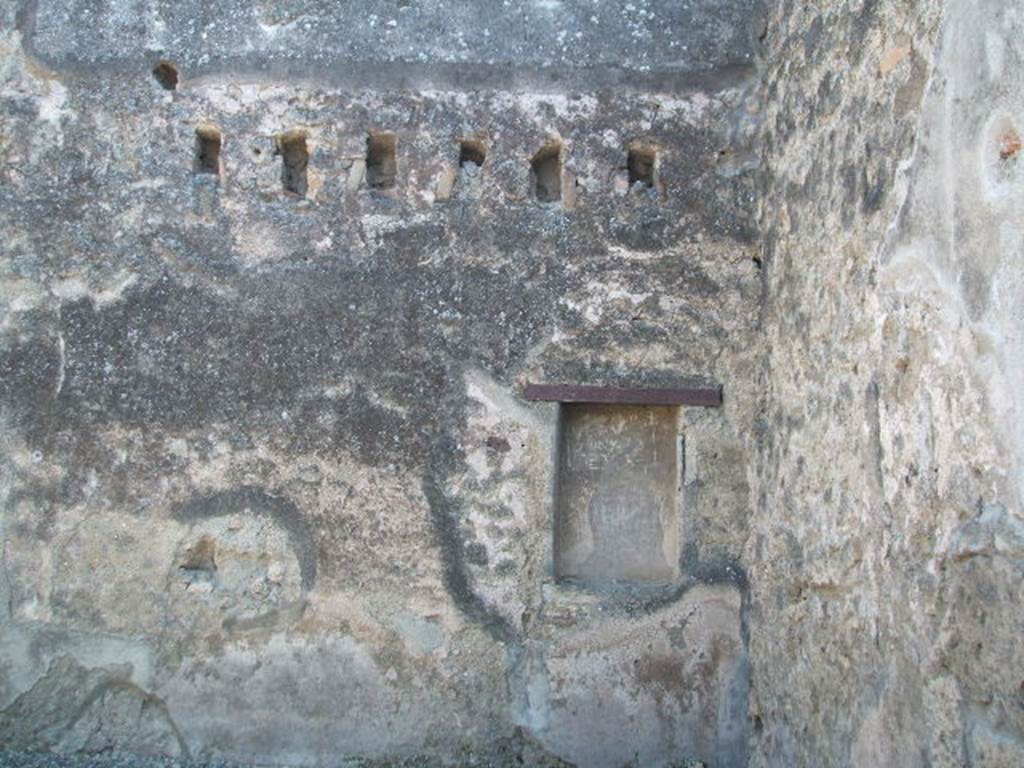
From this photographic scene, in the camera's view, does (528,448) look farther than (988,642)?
Yes

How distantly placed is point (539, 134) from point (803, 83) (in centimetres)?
92

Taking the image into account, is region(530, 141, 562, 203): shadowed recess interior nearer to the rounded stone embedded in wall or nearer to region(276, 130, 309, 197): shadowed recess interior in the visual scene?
region(276, 130, 309, 197): shadowed recess interior

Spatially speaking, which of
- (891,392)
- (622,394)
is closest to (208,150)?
(622,394)

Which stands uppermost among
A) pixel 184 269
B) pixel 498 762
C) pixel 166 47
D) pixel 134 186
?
pixel 166 47

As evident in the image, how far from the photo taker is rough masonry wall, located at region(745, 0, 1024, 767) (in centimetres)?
218

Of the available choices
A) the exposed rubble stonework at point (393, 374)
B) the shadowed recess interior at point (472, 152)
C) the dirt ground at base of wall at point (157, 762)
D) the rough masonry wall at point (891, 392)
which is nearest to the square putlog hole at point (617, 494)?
the exposed rubble stonework at point (393, 374)

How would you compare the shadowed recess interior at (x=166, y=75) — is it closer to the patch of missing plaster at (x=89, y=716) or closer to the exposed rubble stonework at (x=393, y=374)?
the exposed rubble stonework at (x=393, y=374)

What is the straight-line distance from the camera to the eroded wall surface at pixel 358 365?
375 cm

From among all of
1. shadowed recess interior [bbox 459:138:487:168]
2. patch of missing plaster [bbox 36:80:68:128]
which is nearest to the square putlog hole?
shadowed recess interior [bbox 459:138:487:168]

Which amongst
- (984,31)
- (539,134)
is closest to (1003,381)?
(984,31)

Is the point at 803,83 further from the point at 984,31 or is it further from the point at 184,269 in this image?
the point at 184,269

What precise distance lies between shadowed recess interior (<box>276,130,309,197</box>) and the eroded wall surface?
0.02 metres

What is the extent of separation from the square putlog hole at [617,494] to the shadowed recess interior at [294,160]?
48.6 inches

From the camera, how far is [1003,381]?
2135 mm
